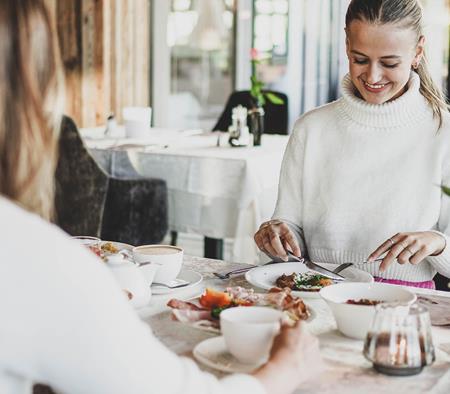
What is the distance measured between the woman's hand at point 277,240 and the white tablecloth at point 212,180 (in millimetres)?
1541

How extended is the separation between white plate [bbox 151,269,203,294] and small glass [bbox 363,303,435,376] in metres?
0.51

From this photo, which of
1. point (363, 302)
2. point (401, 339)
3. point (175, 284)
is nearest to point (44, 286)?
point (401, 339)

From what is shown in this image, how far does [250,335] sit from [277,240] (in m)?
0.69

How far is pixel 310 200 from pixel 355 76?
0.33m

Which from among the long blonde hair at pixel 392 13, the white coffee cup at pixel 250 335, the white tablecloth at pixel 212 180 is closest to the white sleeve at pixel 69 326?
the white coffee cup at pixel 250 335

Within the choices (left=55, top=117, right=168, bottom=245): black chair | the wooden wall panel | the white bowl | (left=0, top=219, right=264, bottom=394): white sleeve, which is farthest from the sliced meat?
the wooden wall panel

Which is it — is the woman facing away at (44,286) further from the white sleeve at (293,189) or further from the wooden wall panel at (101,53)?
the wooden wall panel at (101,53)

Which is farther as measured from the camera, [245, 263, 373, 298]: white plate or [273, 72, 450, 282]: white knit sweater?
[273, 72, 450, 282]: white knit sweater

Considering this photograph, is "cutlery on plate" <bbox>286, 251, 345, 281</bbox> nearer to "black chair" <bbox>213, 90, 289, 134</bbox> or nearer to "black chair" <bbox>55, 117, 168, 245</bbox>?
"black chair" <bbox>55, 117, 168, 245</bbox>

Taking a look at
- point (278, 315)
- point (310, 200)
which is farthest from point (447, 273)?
point (278, 315)

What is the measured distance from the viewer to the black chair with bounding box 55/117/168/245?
3697 mm

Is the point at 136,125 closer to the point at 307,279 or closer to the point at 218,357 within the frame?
the point at 307,279

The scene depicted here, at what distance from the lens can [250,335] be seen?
3.84 feet

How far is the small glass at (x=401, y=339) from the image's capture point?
3.83 feet
